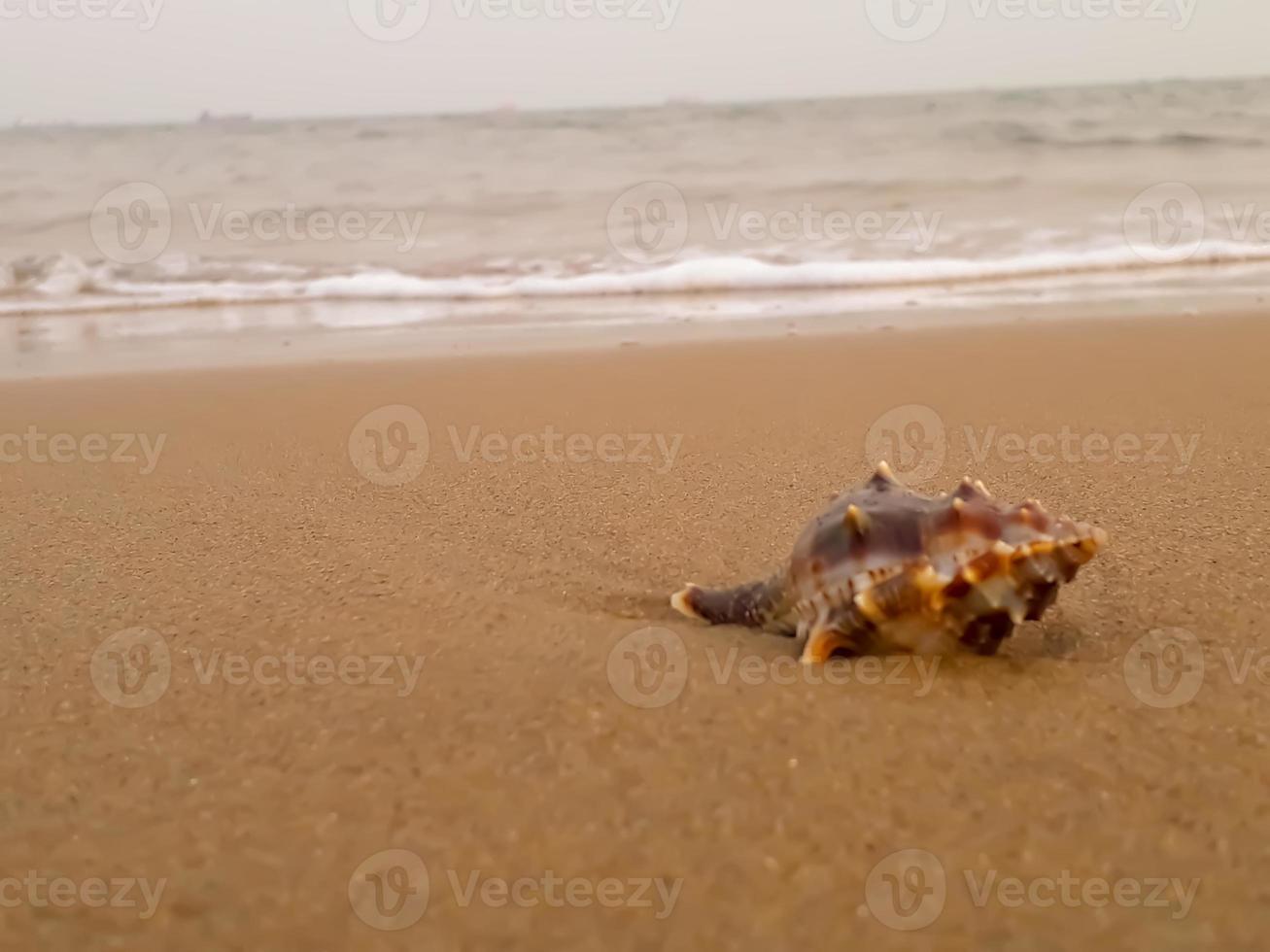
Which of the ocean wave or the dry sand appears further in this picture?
the ocean wave

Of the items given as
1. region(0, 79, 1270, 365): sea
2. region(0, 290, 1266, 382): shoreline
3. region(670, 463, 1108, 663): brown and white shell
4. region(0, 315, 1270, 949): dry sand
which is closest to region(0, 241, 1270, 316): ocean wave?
region(0, 79, 1270, 365): sea

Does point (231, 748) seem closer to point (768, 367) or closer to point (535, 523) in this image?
point (535, 523)

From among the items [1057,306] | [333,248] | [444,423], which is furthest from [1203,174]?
[444,423]

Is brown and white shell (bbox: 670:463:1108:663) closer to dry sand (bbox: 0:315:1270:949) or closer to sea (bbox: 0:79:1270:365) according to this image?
dry sand (bbox: 0:315:1270:949)

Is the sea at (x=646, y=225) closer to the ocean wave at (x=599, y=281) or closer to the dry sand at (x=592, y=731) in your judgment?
the ocean wave at (x=599, y=281)

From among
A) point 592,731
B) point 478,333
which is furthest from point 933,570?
point 478,333

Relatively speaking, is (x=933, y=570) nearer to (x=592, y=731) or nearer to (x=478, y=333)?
(x=592, y=731)
